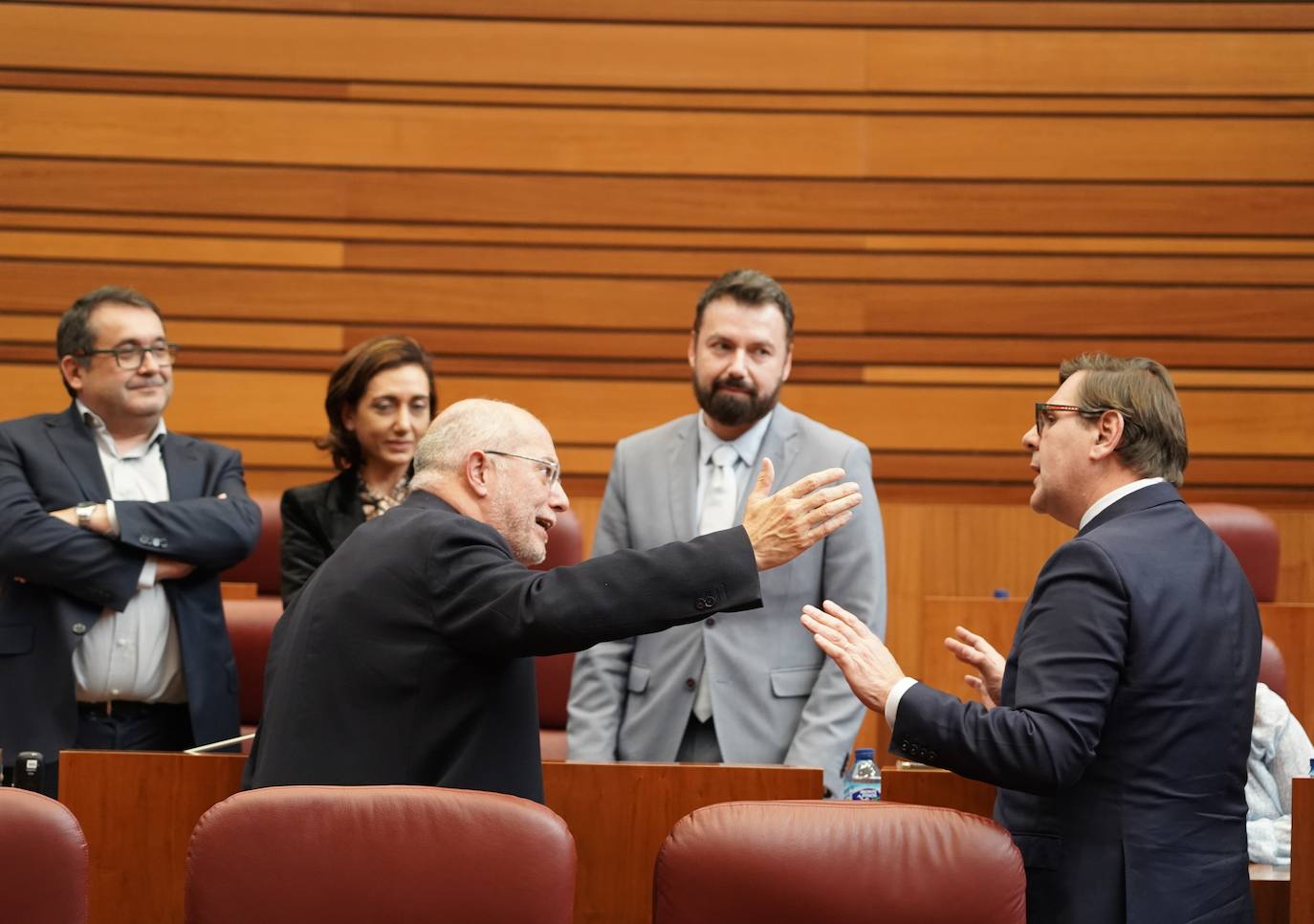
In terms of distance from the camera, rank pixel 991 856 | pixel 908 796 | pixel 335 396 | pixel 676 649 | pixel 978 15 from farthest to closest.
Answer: pixel 978 15 < pixel 335 396 < pixel 676 649 < pixel 908 796 < pixel 991 856

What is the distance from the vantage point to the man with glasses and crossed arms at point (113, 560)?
9.18 feet

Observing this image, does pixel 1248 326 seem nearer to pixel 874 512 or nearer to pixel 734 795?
pixel 874 512

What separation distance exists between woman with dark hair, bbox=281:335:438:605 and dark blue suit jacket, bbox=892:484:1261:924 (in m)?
1.49

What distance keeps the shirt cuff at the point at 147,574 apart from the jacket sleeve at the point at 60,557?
0.9 inches

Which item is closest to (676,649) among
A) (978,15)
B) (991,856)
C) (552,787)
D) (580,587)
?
(552,787)

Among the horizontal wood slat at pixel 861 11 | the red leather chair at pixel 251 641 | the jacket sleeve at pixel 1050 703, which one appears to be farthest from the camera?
the horizontal wood slat at pixel 861 11

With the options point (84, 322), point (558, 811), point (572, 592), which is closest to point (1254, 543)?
point (558, 811)

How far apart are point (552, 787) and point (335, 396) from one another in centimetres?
129

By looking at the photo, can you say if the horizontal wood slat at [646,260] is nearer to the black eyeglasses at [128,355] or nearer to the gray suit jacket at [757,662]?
the black eyeglasses at [128,355]

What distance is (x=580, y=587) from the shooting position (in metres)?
1.92

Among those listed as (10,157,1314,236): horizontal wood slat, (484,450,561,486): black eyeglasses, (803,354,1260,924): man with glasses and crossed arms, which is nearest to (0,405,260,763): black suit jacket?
(484,450,561,486): black eyeglasses

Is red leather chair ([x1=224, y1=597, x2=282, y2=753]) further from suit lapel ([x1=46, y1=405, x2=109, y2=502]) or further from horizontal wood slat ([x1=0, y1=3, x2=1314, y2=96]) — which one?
horizontal wood slat ([x1=0, y1=3, x2=1314, y2=96])

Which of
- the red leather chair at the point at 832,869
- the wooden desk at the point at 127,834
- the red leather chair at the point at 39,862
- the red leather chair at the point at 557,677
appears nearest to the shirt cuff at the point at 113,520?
the wooden desk at the point at 127,834

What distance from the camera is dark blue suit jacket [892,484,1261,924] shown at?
184 centimetres
